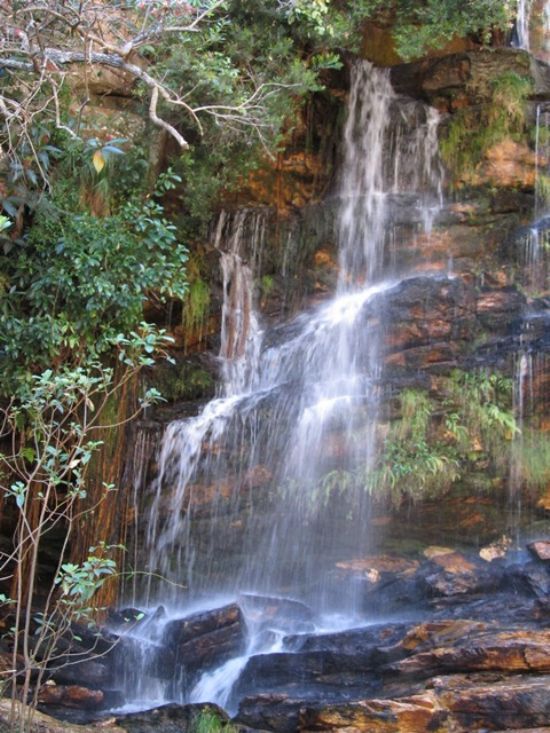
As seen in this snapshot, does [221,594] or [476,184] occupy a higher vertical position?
[476,184]

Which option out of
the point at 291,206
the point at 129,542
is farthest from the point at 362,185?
the point at 129,542

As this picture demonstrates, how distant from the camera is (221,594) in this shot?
9.03 metres

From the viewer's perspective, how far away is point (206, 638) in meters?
8.00

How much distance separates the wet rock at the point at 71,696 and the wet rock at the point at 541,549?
4.55 metres

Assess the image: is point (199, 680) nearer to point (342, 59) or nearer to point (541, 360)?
point (541, 360)

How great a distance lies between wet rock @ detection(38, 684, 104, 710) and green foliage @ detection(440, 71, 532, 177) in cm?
834

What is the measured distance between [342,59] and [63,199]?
18.8ft

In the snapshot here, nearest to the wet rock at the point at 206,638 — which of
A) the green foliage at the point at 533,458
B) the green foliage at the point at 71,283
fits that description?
the green foliage at the point at 71,283

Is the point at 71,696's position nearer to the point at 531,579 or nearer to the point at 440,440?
the point at 531,579

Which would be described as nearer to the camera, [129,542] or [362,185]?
[129,542]

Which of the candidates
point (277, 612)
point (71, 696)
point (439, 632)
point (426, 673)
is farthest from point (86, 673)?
point (439, 632)

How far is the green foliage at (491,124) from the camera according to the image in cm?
1154

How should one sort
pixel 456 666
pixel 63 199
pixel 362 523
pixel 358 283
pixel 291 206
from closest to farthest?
pixel 456 666 < pixel 63 199 < pixel 362 523 < pixel 358 283 < pixel 291 206

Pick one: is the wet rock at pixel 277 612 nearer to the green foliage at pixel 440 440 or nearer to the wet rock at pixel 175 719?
the green foliage at pixel 440 440
